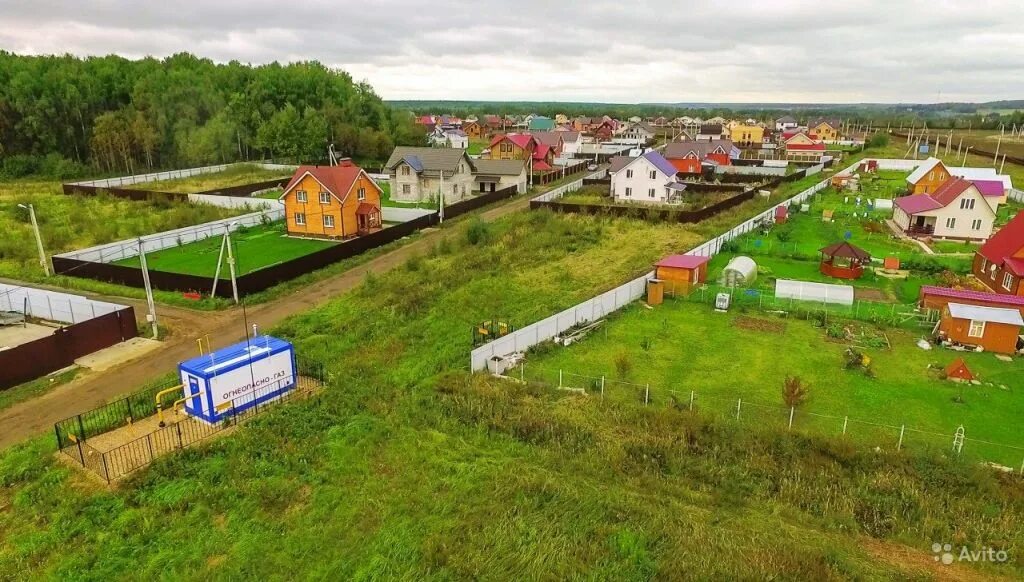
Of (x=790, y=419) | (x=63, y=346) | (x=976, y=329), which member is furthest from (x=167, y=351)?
(x=976, y=329)

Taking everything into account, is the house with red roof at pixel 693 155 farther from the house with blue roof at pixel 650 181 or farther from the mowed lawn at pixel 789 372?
the mowed lawn at pixel 789 372

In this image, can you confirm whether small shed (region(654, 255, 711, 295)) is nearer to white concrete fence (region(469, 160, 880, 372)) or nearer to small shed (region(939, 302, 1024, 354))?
white concrete fence (region(469, 160, 880, 372))

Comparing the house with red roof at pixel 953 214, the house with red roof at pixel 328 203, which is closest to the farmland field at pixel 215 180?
the house with red roof at pixel 328 203

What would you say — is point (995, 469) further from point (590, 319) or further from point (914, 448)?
point (590, 319)

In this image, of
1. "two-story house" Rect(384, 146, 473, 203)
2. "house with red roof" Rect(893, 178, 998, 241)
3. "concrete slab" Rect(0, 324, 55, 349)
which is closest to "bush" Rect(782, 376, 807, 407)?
"concrete slab" Rect(0, 324, 55, 349)

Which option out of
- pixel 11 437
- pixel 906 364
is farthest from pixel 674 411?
pixel 11 437

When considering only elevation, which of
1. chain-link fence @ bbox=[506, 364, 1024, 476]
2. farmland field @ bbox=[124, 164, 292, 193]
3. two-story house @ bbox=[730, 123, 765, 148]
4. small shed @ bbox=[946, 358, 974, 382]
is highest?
two-story house @ bbox=[730, 123, 765, 148]
